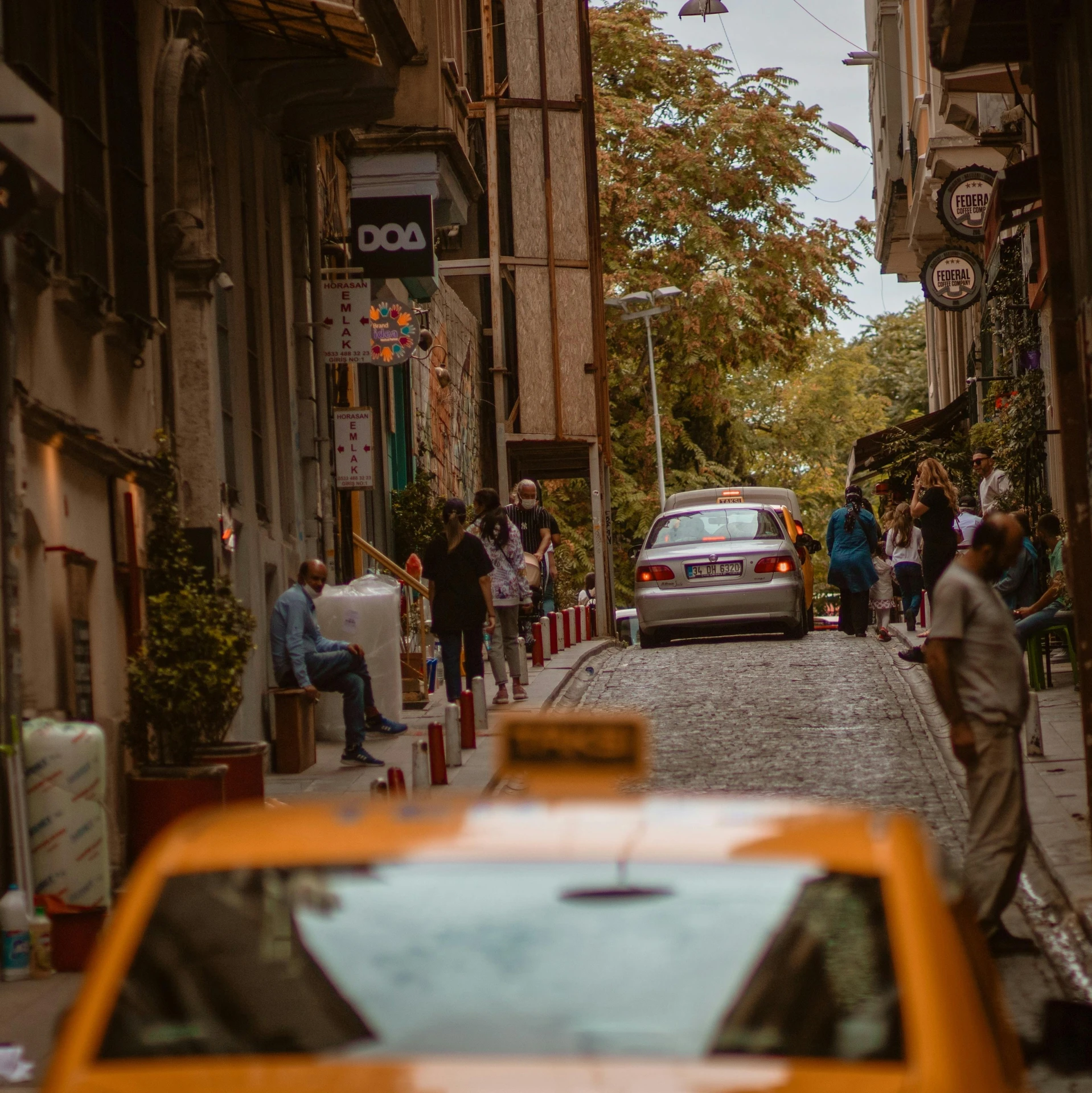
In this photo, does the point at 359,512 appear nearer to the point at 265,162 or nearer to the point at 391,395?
the point at 391,395

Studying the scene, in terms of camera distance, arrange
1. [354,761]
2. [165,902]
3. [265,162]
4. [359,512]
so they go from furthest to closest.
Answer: [359,512]
[265,162]
[354,761]
[165,902]

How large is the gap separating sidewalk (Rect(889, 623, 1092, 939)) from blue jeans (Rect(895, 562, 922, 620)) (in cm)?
509

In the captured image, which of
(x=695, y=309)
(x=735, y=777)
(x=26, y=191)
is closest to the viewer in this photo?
(x=26, y=191)

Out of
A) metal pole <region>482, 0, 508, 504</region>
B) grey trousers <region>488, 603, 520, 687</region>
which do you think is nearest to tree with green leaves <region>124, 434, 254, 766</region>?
grey trousers <region>488, 603, 520, 687</region>

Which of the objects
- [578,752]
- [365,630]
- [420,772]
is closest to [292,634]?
[365,630]

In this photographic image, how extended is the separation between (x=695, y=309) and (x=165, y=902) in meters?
40.6

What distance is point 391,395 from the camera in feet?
81.7

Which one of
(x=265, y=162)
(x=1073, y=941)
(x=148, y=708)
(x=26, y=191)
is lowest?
(x=1073, y=941)

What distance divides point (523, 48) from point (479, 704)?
16241mm

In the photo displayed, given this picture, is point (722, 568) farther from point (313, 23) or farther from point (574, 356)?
point (313, 23)

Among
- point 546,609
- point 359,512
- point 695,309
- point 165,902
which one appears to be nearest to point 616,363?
point 695,309

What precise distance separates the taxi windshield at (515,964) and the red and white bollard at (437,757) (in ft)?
32.2

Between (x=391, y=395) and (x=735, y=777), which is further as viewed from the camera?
(x=391, y=395)

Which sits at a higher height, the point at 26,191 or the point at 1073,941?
A: the point at 26,191
